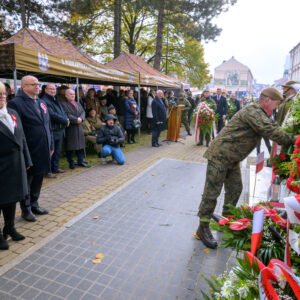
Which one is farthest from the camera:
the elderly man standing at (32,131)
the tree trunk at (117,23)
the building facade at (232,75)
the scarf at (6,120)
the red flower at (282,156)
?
the building facade at (232,75)

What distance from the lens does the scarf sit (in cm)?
308

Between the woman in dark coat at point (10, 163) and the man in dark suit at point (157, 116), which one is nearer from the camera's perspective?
the woman in dark coat at point (10, 163)

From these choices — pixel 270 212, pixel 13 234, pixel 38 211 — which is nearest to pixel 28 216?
pixel 38 211

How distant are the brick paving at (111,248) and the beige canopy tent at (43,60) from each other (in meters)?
2.36

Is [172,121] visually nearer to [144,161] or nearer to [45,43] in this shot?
[144,161]

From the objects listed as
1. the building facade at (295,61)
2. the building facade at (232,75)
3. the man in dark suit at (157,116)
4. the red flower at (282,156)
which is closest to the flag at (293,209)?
the red flower at (282,156)

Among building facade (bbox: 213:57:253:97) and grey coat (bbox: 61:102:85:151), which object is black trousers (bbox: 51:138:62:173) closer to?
grey coat (bbox: 61:102:85:151)

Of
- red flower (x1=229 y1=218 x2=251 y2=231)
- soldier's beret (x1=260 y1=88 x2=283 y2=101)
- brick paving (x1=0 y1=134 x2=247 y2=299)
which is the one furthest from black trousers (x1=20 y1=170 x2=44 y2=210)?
soldier's beret (x1=260 y1=88 x2=283 y2=101)

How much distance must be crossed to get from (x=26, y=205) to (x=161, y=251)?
6.66 feet

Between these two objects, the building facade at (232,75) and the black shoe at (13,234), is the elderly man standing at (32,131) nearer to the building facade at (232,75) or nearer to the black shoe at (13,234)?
the black shoe at (13,234)

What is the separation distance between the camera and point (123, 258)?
10.6 feet

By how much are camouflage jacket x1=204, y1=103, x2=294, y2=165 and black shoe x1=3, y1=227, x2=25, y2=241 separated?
2529mm

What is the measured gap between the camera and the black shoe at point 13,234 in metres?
3.48

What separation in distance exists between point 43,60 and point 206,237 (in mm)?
4612
